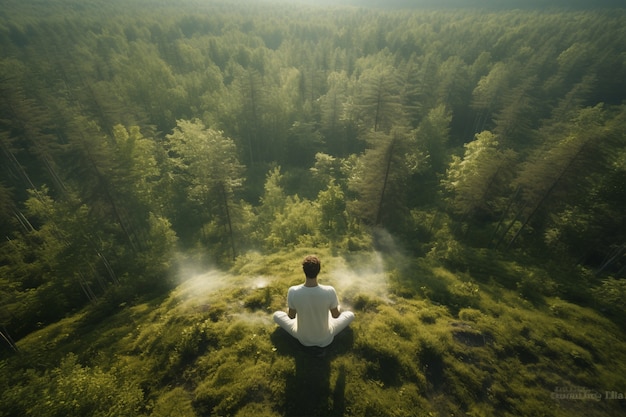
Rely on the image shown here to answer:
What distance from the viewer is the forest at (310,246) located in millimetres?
9039

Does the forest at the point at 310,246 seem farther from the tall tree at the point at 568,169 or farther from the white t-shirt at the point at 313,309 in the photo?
the white t-shirt at the point at 313,309

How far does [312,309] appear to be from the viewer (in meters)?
7.82

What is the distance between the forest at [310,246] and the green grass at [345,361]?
0.26 ft

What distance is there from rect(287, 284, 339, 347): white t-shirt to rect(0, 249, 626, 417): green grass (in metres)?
0.89

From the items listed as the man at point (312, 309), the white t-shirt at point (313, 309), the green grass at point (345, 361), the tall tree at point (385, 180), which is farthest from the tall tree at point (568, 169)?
the white t-shirt at point (313, 309)

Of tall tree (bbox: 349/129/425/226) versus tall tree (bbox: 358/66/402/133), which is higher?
tall tree (bbox: 358/66/402/133)

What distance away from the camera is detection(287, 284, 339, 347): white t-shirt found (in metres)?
7.62

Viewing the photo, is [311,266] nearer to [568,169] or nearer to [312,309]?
[312,309]

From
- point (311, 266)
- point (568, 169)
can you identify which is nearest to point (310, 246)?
point (311, 266)

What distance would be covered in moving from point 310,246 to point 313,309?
16.6 m

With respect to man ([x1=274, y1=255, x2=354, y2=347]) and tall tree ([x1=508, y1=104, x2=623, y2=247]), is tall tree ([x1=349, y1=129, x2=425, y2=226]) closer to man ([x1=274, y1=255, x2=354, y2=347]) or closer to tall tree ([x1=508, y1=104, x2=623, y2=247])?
tall tree ([x1=508, y1=104, x2=623, y2=247])

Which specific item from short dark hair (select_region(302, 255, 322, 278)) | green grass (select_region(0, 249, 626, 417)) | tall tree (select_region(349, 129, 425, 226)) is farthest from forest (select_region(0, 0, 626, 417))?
short dark hair (select_region(302, 255, 322, 278))

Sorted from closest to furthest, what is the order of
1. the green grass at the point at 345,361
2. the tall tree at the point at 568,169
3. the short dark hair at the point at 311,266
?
the short dark hair at the point at 311,266 → the green grass at the point at 345,361 → the tall tree at the point at 568,169

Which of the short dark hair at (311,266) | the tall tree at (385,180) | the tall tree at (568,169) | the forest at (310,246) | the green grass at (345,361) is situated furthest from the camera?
the tall tree at (385,180)
